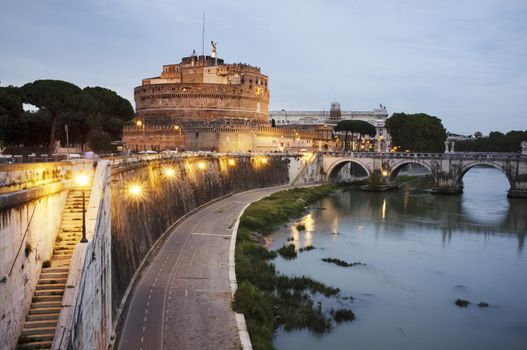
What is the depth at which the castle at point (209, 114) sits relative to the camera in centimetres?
5145

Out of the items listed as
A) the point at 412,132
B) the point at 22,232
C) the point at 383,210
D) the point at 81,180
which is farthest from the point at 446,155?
the point at 22,232

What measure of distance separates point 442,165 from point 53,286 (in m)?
45.8

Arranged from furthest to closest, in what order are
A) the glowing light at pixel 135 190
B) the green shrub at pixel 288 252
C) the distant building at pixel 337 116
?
the distant building at pixel 337 116 < the green shrub at pixel 288 252 < the glowing light at pixel 135 190

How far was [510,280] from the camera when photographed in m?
20.8

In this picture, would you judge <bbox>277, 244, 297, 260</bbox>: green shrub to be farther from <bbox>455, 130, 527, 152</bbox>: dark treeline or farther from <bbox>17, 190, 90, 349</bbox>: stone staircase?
<bbox>455, 130, 527, 152</bbox>: dark treeline

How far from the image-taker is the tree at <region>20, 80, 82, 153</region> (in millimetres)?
29358

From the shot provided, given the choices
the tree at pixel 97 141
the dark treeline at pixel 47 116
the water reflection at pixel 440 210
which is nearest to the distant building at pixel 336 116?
the water reflection at pixel 440 210

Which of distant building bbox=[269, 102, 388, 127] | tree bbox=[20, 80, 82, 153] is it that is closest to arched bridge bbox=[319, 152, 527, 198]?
tree bbox=[20, 80, 82, 153]

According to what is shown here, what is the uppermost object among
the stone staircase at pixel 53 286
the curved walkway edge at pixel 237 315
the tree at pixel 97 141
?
the tree at pixel 97 141

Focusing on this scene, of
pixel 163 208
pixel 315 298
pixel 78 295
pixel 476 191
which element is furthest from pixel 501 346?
pixel 476 191

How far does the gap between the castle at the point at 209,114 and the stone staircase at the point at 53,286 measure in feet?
128

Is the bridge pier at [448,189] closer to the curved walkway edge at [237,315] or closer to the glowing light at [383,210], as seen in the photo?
the glowing light at [383,210]

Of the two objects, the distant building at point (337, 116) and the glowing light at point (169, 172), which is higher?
the distant building at point (337, 116)

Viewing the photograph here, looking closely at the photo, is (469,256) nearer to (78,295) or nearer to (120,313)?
(120,313)
